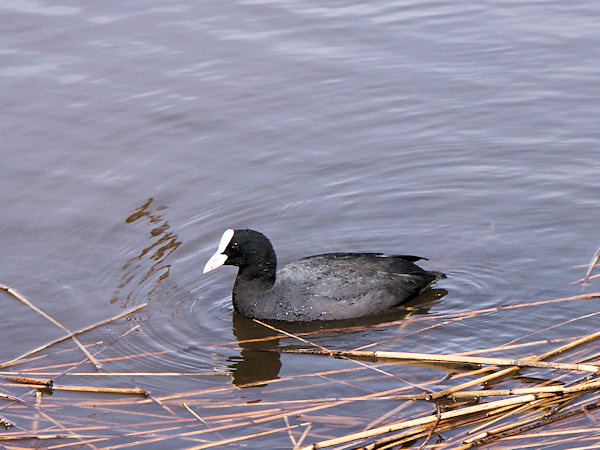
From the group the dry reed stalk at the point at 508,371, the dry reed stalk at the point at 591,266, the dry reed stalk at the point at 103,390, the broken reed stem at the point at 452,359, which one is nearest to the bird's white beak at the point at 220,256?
the broken reed stem at the point at 452,359

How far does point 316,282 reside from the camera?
6.64 m

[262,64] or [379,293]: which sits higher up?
[262,64]

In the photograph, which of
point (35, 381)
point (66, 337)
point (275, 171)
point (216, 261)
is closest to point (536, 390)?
point (216, 261)

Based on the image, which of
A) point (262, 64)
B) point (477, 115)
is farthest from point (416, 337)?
point (262, 64)

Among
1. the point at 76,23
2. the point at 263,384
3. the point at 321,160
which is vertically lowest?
the point at 263,384

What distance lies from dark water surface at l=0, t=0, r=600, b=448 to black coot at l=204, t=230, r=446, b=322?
155mm

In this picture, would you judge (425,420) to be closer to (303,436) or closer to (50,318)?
(303,436)

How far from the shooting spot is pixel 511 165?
26.9 ft

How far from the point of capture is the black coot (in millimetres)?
6570

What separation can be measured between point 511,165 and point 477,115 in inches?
39.9

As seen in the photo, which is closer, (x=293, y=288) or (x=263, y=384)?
(x=263, y=384)

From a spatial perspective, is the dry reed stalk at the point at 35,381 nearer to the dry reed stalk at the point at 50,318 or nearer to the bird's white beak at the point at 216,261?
the dry reed stalk at the point at 50,318

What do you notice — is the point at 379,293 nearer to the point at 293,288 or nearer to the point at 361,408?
the point at 293,288

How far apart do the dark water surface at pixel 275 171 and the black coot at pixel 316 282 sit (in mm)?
155
